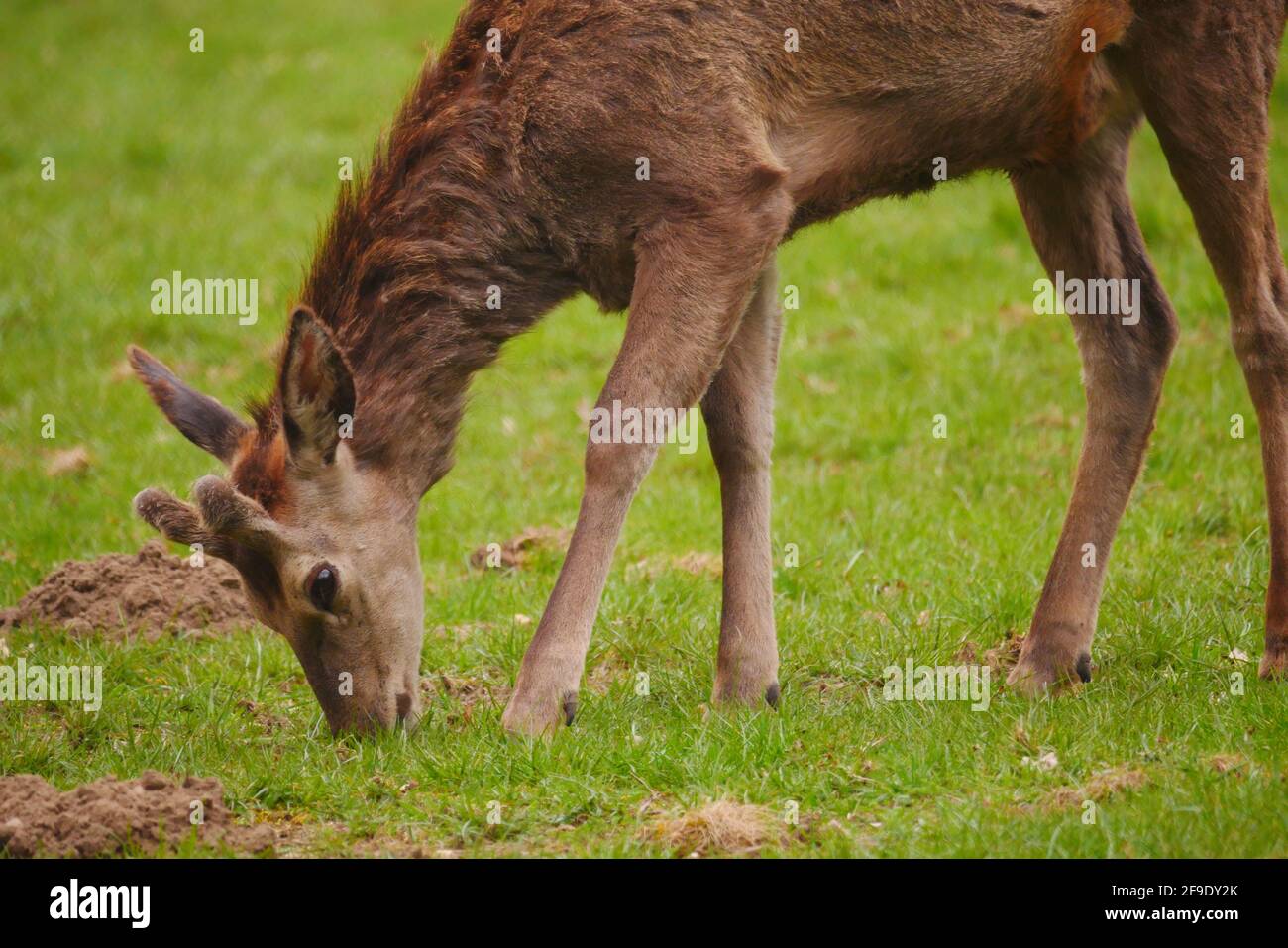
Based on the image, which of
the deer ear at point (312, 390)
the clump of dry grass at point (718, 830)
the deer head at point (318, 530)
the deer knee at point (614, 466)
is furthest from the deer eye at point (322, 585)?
the clump of dry grass at point (718, 830)

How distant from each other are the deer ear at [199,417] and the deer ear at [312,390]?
1.55 ft

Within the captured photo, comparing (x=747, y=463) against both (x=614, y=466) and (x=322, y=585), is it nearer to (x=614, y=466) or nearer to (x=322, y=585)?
(x=614, y=466)

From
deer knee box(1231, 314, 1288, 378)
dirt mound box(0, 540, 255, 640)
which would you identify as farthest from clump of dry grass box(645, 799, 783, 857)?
dirt mound box(0, 540, 255, 640)

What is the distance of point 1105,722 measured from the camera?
5.18 metres

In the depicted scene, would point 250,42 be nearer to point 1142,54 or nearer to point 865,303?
point 865,303

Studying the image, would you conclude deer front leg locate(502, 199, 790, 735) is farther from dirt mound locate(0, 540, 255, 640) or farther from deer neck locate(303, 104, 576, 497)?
dirt mound locate(0, 540, 255, 640)

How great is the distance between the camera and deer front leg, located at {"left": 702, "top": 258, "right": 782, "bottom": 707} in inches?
227

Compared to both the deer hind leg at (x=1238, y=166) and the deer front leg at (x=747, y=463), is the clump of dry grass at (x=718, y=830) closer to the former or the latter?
the deer front leg at (x=747, y=463)

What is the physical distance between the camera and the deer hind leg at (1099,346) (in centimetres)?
596

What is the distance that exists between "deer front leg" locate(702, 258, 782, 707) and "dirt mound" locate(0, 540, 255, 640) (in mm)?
2421

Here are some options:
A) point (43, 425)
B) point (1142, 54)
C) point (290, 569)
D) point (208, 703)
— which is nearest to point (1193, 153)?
point (1142, 54)

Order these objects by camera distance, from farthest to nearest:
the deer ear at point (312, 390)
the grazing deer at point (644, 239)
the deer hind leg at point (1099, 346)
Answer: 1. the deer hind leg at point (1099, 346)
2. the grazing deer at point (644, 239)
3. the deer ear at point (312, 390)

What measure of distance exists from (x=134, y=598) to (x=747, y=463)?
115 inches
